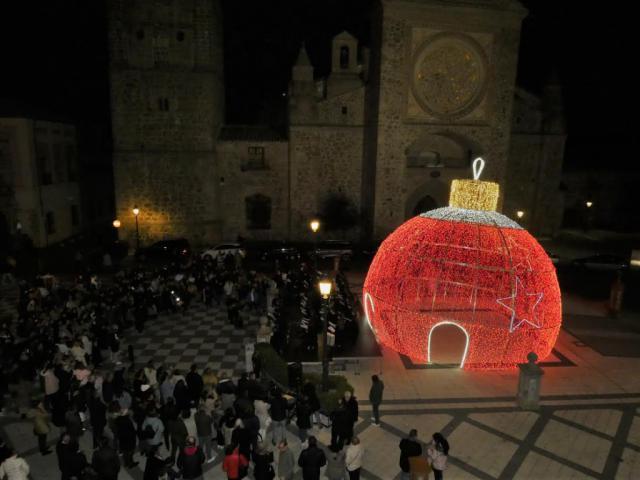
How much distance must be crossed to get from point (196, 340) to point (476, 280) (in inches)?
344

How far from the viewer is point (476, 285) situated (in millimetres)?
11250

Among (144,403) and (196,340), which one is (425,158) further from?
(144,403)

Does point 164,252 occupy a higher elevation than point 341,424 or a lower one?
lower

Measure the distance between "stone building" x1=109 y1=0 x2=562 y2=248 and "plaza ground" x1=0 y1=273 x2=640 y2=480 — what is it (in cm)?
1352

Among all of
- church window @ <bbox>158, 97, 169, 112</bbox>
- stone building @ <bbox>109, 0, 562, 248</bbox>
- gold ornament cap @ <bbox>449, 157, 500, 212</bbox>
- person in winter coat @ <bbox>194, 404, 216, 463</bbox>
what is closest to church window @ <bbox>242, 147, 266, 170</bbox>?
stone building @ <bbox>109, 0, 562, 248</bbox>

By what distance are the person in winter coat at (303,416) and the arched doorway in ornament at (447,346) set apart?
13.2 feet

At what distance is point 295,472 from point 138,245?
770 inches

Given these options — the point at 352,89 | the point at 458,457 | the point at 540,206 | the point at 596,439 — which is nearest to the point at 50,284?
the point at 458,457

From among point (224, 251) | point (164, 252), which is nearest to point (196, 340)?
point (224, 251)

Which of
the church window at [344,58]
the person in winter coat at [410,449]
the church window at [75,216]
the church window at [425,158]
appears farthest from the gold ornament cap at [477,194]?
the church window at [75,216]

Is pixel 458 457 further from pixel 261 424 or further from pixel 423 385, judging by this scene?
pixel 261 424

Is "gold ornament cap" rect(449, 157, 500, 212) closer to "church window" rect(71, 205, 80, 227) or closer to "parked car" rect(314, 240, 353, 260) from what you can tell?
"parked car" rect(314, 240, 353, 260)

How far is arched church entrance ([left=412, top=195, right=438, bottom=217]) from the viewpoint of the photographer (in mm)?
29859

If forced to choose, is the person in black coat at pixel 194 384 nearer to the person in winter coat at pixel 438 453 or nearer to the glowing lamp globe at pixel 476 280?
the person in winter coat at pixel 438 453
